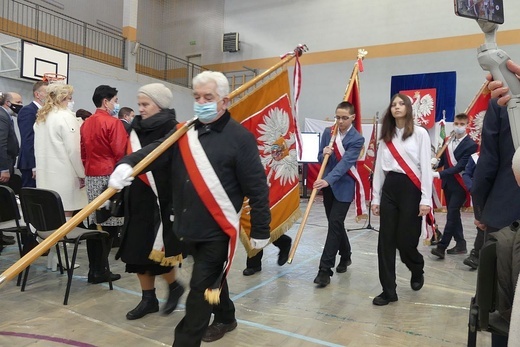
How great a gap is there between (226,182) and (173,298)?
43.8 inches

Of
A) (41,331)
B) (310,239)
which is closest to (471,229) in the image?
(310,239)

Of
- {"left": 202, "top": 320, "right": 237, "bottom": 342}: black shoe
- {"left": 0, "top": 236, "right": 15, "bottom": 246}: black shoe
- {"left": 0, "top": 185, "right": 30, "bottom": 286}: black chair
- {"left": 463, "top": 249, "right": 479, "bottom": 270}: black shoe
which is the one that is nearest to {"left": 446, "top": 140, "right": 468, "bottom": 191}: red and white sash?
{"left": 463, "top": 249, "right": 479, "bottom": 270}: black shoe

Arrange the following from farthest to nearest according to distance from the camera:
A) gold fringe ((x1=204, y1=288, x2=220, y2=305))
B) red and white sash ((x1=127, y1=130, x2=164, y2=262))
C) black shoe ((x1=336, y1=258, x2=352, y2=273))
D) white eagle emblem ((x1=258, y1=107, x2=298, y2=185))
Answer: black shoe ((x1=336, y1=258, x2=352, y2=273)) < white eagle emblem ((x1=258, y1=107, x2=298, y2=185)) < red and white sash ((x1=127, y1=130, x2=164, y2=262)) < gold fringe ((x1=204, y1=288, x2=220, y2=305))

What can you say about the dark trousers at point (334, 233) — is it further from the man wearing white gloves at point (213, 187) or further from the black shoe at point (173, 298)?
the man wearing white gloves at point (213, 187)

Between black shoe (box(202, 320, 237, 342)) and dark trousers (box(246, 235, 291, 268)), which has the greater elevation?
dark trousers (box(246, 235, 291, 268))

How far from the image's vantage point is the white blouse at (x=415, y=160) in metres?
3.11

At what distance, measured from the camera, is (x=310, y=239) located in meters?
5.71

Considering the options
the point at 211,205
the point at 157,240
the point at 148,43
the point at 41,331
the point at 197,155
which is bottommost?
the point at 41,331

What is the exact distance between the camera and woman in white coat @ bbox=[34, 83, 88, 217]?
3.60 meters

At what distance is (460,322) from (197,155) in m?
2.16

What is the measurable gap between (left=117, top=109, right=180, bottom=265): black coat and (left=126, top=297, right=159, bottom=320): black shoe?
36 cm

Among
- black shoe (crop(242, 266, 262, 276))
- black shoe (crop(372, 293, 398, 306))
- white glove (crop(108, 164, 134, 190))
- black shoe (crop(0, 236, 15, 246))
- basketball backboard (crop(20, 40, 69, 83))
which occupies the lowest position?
black shoe (crop(0, 236, 15, 246))

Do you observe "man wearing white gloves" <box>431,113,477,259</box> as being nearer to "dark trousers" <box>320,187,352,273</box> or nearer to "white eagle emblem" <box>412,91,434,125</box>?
"dark trousers" <box>320,187,352,273</box>

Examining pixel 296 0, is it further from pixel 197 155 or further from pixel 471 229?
pixel 197 155
